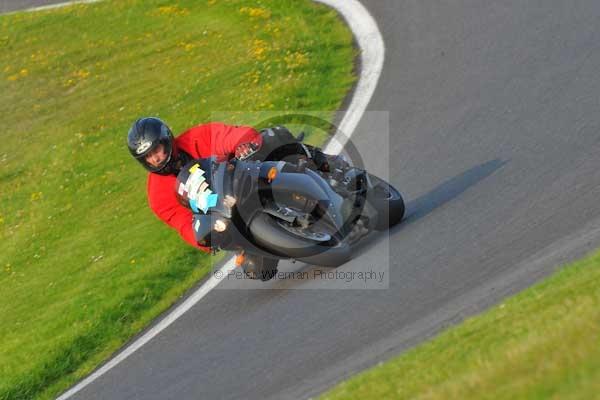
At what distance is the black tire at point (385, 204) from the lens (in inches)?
380

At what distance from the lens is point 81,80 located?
2025cm

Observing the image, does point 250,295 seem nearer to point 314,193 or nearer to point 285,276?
point 285,276

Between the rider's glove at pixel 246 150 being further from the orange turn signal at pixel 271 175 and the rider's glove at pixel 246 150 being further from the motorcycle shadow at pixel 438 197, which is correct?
the motorcycle shadow at pixel 438 197

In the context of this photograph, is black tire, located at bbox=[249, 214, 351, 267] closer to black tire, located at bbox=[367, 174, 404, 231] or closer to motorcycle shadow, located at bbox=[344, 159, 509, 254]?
motorcycle shadow, located at bbox=[344, 159, 509, 254]

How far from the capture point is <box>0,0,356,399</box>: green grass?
422 inches

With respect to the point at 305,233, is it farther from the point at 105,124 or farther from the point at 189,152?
the point at 105,124

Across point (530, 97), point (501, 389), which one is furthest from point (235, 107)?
point (501, 389)

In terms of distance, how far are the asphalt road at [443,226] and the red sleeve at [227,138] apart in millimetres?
1266

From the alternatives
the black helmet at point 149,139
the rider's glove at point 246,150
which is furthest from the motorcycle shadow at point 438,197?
the black helmet at point 149,139

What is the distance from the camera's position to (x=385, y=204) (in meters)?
9.66

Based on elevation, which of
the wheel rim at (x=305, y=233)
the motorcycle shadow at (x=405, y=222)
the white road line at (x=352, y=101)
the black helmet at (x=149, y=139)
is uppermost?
the black helmet at (x=149, y=139)

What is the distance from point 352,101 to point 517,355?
884 cm

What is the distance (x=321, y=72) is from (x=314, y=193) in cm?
679

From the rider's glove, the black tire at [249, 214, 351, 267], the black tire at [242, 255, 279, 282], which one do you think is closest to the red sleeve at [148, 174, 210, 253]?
the black tire at [242, 255, 279, 282]
